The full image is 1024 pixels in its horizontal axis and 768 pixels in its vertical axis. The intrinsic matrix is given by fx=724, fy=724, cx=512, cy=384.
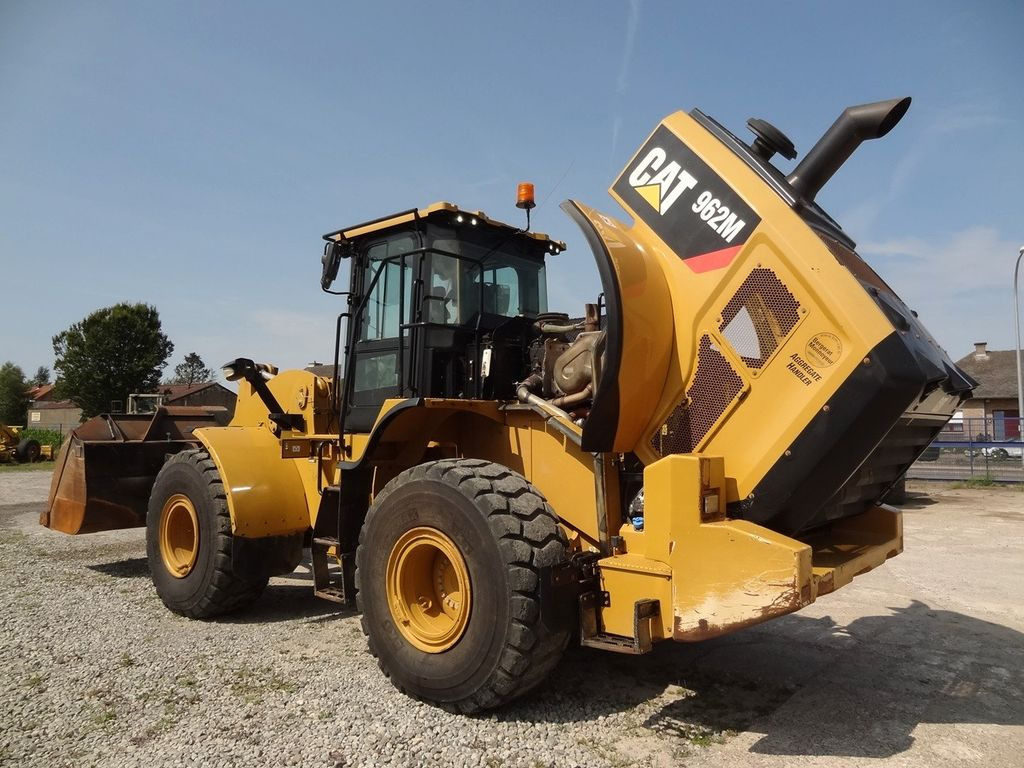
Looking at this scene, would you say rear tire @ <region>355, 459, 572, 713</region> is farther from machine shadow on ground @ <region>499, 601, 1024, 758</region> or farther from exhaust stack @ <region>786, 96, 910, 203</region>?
exhaust stack @ <region>786, 96, 910, 203</region>

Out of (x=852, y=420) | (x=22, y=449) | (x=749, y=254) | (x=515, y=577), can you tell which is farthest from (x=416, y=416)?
(x=22, y=449)

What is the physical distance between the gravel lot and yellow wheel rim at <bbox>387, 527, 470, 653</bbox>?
387mm

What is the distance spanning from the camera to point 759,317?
11.6ft

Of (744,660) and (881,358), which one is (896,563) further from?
(881,358)

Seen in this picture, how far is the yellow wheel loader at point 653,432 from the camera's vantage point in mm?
3328

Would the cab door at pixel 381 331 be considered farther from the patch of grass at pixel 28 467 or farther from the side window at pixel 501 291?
the patch of grass at pixel 28 467

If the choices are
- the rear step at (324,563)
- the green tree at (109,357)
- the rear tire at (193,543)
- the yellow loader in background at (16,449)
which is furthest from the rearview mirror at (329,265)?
the green tree at (109,357)

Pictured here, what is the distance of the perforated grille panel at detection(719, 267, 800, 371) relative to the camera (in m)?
3.46

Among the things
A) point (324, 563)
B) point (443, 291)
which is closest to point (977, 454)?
point (443, 291)

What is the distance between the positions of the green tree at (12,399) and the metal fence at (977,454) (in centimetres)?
6884

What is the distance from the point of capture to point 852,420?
3.22m

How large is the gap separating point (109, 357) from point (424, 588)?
4940 centimetres

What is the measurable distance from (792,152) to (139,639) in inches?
214

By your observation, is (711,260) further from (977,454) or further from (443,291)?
(977,454)
